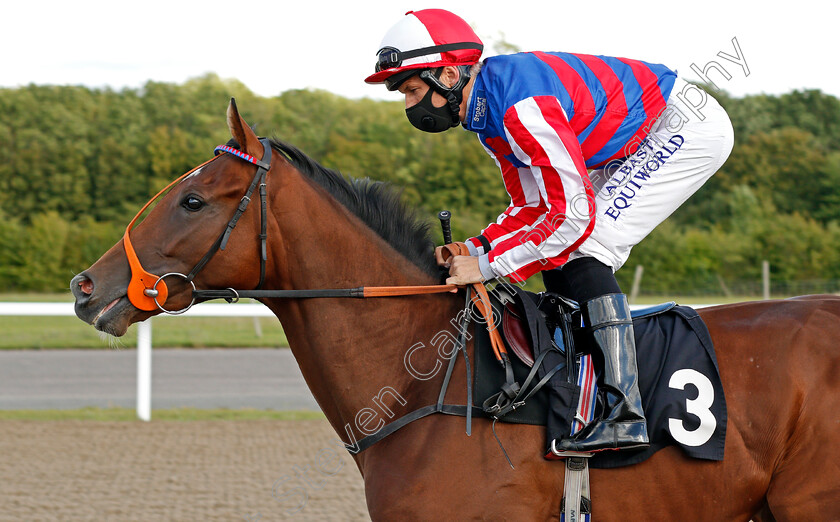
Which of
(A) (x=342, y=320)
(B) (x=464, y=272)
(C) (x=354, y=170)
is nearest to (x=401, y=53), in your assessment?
(B) (x=464, y=272)

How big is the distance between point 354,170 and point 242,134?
81.7ft

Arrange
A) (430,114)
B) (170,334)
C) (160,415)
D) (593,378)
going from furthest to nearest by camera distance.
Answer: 1. (170,334)
2. (160,415)
3. (430,114)
4. (593,378)

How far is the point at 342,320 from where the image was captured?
8.37ft

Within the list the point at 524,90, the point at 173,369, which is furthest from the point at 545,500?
the point at 173,369

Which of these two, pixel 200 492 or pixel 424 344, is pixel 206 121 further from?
pixel 424 344

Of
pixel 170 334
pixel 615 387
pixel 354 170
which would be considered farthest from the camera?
pixel 354 170

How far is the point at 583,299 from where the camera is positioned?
253cm

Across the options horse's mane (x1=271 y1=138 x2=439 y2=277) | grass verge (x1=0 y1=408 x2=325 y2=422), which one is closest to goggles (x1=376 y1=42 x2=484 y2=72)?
horse's mane (x1=271 y1=138 x2=439 y2=277)

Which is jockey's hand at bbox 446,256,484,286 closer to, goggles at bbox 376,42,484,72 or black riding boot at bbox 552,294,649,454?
black riding boot at bbox 552,294,649,454

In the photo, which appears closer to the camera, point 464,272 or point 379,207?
point 464,272

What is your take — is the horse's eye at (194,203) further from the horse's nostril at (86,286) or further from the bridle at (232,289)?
the horse's nostril at (86,286)

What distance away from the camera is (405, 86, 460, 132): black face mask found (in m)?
2.65

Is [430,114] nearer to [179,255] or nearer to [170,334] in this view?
[179,255]

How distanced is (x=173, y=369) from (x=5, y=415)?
3339mm
